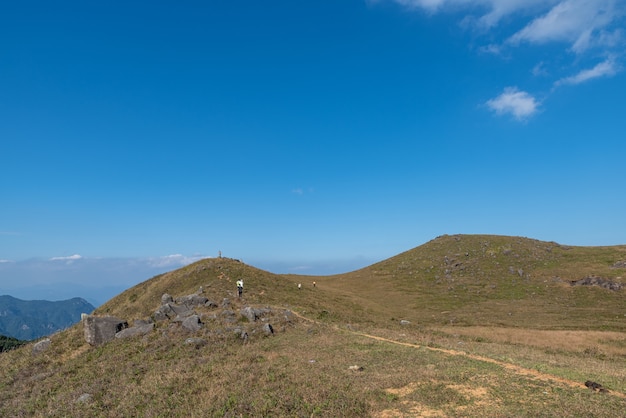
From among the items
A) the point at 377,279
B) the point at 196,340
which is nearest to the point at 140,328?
the point at 196,340

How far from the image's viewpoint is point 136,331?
29.9 m

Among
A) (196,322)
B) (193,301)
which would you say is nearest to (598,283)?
(193,301)

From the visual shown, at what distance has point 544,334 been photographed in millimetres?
40906

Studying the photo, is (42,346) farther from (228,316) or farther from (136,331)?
(228,316)

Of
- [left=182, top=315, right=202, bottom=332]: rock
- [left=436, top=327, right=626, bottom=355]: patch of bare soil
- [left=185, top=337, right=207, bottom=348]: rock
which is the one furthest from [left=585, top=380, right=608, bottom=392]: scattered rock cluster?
[left=182, top=315, right=202, bottom=332]: rock

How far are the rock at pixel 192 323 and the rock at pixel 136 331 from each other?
3118 mm

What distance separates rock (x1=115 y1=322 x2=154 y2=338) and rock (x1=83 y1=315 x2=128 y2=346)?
709 mm

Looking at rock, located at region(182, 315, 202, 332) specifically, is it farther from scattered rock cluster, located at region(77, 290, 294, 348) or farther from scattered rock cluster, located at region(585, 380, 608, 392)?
scattered rock cluster, located at region(585, 380, 608, 392)

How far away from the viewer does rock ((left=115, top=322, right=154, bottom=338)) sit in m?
29.3

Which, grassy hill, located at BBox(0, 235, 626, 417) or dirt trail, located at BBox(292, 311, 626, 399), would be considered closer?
grassy hill, located at BBox(0, 235, 626, 417)

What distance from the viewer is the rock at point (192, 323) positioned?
29.9 meters

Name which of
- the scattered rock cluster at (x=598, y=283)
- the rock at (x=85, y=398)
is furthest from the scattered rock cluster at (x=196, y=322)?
the scattered rock cluster at (x=598, y=283)

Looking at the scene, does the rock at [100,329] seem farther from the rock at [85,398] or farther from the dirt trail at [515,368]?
the dirt trail at [515,368]

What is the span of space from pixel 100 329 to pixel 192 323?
8.11 m
